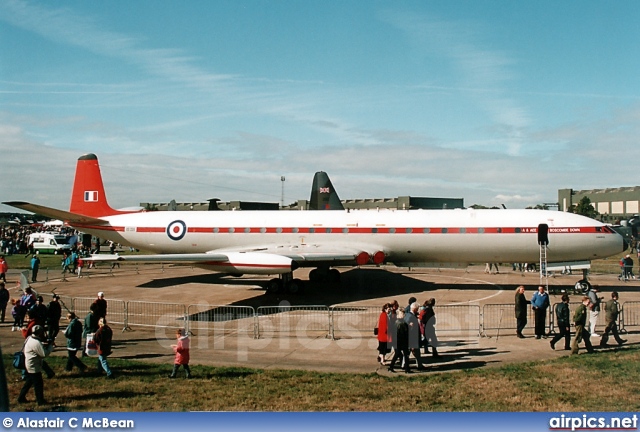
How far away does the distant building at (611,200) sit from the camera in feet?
148

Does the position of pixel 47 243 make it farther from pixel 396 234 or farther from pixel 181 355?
pixel 181 355

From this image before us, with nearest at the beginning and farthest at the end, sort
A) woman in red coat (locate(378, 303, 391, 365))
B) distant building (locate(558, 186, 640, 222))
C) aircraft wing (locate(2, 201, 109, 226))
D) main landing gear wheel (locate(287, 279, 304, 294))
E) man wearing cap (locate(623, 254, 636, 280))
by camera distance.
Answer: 1. woman in red coat (locate(378, 303, 391, 365))
2. main landing gear wheel (locate(287, 279, 304, 294))
3. aircraft wing (locate(2, 201, 109, 226))
4. man wearing cap (locate(623, 254, 636, 280))
5. distant building (locate(558, 186, 640, 222))

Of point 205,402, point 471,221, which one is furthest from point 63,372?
point 471,221

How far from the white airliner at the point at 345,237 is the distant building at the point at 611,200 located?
23574mm

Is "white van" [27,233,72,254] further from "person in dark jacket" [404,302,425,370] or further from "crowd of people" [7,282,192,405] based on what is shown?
"person in dark jacket" [404,302,425,370]

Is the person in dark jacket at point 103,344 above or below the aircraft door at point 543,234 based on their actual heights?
below

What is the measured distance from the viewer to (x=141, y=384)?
A: 9742 mm

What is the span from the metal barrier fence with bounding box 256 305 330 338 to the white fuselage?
3.96 m

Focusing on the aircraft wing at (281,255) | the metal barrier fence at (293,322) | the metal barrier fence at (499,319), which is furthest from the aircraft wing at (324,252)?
the metal barrier fence at (499,319)

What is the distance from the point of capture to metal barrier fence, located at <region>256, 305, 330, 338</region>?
14.9 meters

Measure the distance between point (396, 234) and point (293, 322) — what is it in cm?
878

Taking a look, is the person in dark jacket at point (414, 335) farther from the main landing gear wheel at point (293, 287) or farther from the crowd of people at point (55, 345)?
the main landing gear wheel at point (293, 287)

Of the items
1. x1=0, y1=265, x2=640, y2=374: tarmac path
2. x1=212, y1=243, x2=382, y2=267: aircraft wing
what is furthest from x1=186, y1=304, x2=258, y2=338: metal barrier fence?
x1=212, y1=243, x2=382, y2=267: aircraft wing

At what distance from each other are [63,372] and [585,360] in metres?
11.6
